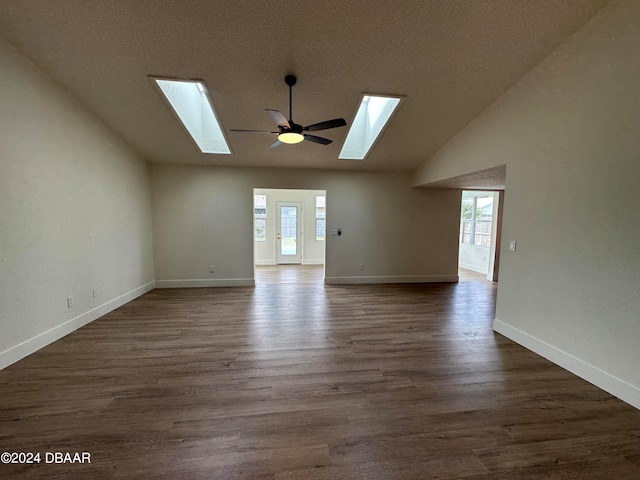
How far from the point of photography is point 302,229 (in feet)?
27.5

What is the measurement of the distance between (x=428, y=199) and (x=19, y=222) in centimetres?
630

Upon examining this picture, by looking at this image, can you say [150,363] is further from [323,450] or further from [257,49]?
[257,49]

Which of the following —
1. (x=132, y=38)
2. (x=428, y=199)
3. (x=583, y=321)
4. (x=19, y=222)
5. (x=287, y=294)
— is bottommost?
(x=287, y=294)

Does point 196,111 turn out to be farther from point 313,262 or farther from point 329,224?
point 313,262

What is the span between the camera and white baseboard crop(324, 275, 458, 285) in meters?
5.82

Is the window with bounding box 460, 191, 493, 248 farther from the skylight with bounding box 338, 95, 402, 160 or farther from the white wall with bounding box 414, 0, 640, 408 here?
the white wall with bounding box 414, 0, 640, 408

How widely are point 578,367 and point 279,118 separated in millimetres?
3705

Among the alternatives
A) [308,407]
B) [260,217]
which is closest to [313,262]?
[260,217]

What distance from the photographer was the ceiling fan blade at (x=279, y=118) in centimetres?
265

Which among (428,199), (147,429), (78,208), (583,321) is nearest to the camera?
(147,429)

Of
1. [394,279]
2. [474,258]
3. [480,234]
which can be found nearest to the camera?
[394,279]

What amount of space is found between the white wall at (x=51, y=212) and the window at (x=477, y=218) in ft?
25.2

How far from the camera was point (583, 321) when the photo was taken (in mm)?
2387

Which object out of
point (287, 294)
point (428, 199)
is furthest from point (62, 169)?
point (428, 199)
